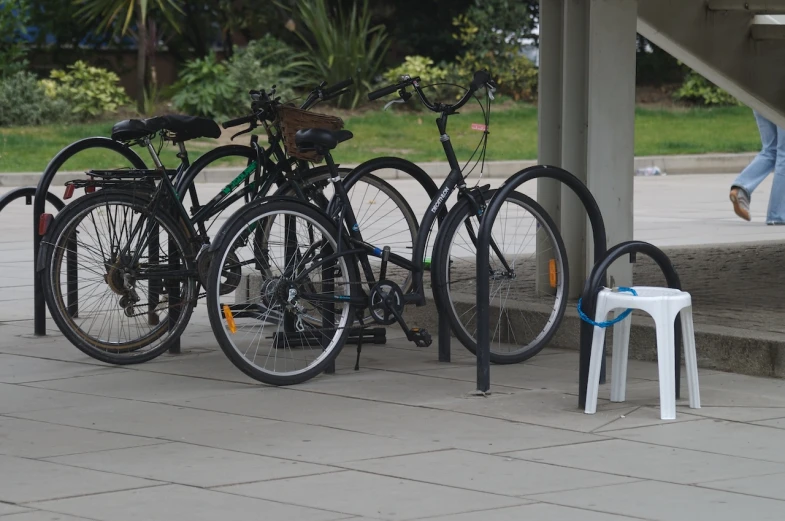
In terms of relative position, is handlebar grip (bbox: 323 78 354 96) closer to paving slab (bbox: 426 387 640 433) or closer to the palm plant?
paving slab (bbox: 426 387 640 433)

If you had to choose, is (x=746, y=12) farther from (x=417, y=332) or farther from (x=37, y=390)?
(x=37, y=390)

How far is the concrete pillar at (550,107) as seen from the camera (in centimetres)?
785

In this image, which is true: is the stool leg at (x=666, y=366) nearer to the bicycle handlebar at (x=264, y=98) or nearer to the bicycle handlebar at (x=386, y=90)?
the bicycle handlebar at (x=386, y=90)

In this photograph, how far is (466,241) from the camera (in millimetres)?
7348

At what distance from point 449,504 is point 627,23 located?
364 centimetres

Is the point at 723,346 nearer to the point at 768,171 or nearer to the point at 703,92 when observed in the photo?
the point at 768,171

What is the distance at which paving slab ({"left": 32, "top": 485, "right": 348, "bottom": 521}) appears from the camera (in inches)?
171

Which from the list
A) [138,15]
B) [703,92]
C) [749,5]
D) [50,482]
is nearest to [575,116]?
[749,5]

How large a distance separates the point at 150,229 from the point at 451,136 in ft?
51.1

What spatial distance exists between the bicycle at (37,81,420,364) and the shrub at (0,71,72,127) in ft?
51.7

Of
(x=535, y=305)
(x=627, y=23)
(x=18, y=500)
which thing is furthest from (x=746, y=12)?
(x=18, y=500)

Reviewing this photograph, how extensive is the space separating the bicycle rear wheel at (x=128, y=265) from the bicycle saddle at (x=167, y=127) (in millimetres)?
356

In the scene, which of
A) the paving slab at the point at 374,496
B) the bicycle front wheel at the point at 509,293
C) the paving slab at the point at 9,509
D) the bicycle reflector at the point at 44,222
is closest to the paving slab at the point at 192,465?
the paving slab at the point at 374,496

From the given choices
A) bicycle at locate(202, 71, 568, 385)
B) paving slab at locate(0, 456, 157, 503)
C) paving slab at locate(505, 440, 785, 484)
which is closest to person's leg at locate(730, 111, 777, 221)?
bicycle at locate(202, 71, 568, 385)
